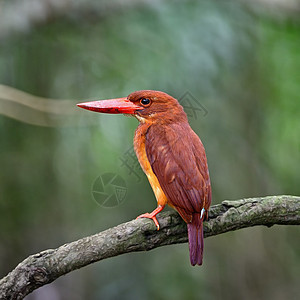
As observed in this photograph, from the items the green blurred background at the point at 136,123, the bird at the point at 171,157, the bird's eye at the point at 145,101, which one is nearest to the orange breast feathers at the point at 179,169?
the bird at the point at 171,157

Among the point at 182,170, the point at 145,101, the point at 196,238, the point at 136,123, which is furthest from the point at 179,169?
the point at 136,123

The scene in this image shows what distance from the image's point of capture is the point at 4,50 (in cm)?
459

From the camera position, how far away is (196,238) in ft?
6.99

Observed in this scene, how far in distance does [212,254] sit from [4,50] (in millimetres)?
2560

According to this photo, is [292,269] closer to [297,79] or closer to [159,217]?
[297,79]

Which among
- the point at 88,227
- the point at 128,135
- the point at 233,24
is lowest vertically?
the point at 88,227

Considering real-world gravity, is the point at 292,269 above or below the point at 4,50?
below

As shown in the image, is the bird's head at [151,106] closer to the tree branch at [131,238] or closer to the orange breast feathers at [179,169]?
the orange breast feathers at [179,169]

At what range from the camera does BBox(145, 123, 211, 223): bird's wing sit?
86.0 inches

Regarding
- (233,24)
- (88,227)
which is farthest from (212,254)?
(233,24)

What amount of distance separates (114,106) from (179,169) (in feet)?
1.39

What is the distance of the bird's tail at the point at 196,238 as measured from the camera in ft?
6.93

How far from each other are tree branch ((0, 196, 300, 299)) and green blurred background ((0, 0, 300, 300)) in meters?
1.95

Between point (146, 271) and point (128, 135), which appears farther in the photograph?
point (146, 271)
